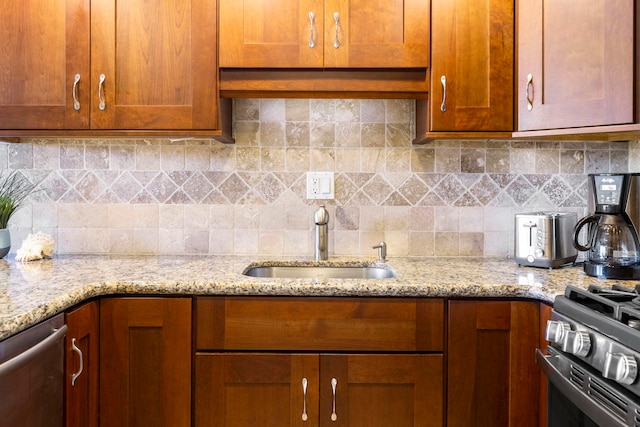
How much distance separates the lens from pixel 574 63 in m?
1.61

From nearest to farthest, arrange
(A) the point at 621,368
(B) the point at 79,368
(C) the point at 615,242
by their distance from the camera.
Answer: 1. (A) the point at 621,368
2. (B) the point at 79,368
3. (C) the point at 615,242

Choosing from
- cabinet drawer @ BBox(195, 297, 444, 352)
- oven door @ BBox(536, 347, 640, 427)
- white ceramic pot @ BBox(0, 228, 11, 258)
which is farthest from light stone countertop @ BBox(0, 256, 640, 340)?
oven door @ BBox(536, 347, 640, 427)

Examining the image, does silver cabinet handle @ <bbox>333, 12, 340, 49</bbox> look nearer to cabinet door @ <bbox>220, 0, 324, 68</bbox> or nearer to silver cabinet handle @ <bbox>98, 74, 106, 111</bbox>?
cabinet door @ <bbox>220, 0, 324, 68</bbox>

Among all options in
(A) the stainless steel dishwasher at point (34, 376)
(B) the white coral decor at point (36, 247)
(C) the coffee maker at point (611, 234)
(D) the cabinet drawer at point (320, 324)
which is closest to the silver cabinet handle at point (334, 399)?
(D) the cabinet drawer at point (320, 324)

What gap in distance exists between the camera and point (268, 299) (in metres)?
1.52

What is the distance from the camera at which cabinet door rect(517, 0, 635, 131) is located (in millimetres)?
1490

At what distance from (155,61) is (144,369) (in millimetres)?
1110

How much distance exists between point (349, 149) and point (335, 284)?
0.79 m

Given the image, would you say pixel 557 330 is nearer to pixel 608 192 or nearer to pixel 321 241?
pixel 608 192

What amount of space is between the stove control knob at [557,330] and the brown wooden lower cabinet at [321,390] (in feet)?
1.27

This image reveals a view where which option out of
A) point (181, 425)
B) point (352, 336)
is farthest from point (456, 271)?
point (181, 425)

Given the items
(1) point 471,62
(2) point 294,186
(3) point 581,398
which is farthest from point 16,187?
(3) point 581,398

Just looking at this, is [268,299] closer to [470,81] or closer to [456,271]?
[456,271]

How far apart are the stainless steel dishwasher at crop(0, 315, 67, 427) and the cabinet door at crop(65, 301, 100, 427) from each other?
4 cm
